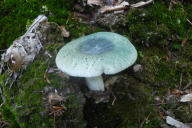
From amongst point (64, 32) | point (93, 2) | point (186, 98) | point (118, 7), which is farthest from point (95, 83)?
point (93, 2)

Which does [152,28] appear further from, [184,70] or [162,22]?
[184,70]

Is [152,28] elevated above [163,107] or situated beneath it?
elevated above

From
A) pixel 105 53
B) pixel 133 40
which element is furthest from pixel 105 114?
pixel 133 40

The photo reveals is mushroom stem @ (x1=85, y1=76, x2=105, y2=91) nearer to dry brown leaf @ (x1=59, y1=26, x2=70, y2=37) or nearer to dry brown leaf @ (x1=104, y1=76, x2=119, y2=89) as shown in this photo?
dry brown leaf @ (x1=104, y1=76, x2=119, y2=89)

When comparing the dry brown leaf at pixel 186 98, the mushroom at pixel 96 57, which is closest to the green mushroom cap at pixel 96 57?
the mushroom at pixel 96 57

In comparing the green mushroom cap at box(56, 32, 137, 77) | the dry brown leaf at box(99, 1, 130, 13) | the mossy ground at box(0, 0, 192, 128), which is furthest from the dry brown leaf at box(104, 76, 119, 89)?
the dry brown leaf at box(99, 1, 130, 13)

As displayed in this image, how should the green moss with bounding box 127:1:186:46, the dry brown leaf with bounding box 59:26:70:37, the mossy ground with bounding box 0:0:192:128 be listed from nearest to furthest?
1. the mossy ground with bounding box 0:0:192:128
2. the green moss with bounding box 127:1:186:46
3. the dry brown leaf with bounding box 59:26:70:37

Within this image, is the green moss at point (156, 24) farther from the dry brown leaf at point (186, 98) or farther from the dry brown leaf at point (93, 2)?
the dry brown leaf at point (186, 98)

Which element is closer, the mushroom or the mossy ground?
the mushroom
